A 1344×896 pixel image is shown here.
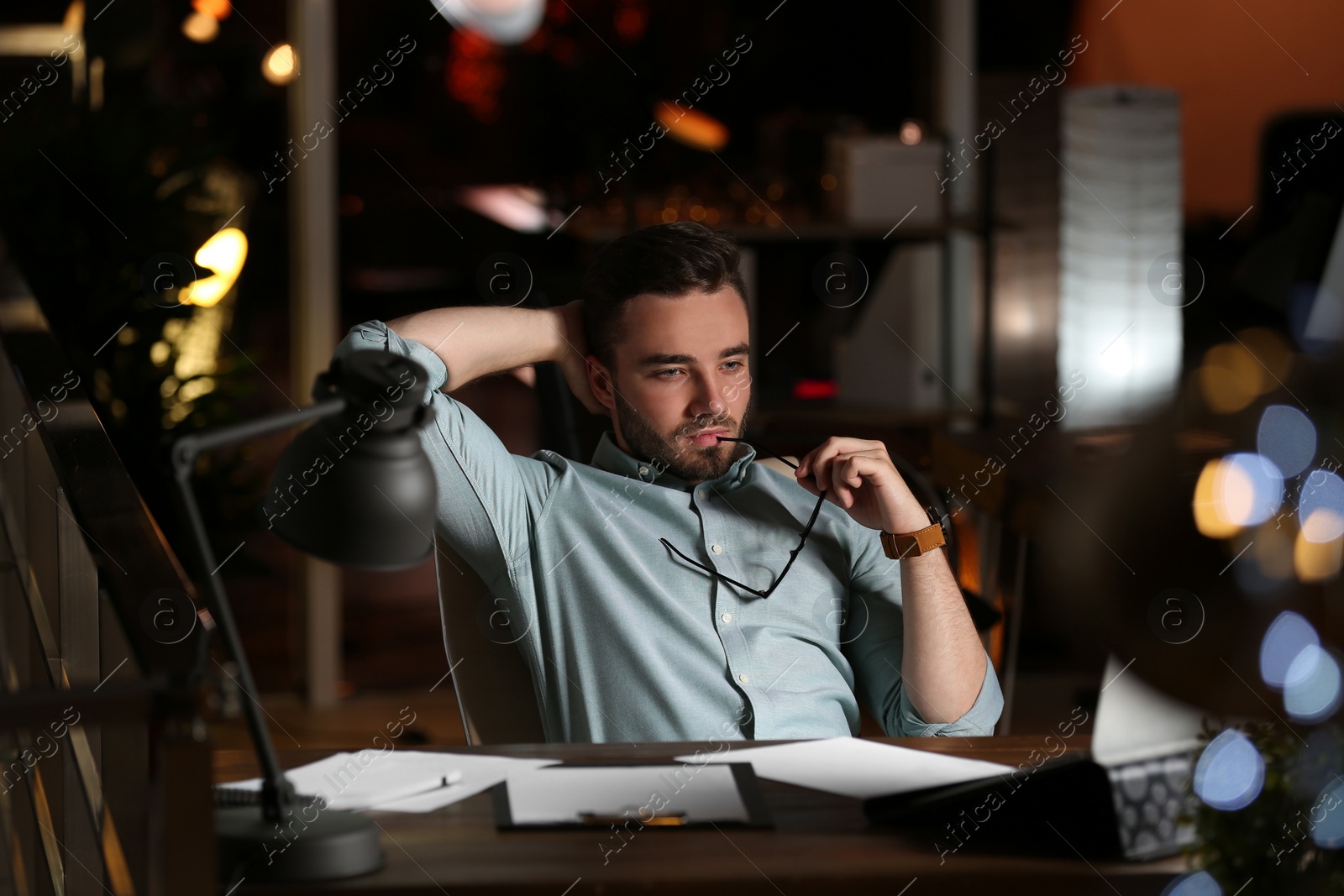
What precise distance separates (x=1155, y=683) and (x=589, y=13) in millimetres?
2975

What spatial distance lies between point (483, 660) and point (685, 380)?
0.36 m

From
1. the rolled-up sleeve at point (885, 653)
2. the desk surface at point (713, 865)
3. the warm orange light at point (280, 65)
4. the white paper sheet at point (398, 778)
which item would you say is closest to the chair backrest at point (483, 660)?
the rolled-up sleeve at point (885, 653)

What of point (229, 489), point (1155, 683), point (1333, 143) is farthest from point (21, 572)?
point (1333, 143)

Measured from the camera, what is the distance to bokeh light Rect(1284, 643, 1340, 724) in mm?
891

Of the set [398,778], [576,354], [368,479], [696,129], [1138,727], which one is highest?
[696,129]

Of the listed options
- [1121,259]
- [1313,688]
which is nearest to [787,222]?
[1121,259]

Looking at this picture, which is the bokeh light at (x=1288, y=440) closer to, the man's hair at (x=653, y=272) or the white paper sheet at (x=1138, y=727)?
the man's hair at (x=653, y=272)

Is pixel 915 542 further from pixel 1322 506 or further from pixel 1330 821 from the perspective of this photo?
pixel 1322 506

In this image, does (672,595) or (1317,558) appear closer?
(672,595)

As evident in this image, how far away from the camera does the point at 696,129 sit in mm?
3617

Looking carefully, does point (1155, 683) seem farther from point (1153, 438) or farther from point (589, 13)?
point (589, 13)

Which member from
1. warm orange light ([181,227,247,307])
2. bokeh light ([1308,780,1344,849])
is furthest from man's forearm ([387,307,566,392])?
warm orange light ([181,227,247,307])

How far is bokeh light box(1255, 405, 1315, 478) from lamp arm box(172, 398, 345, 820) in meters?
1.75

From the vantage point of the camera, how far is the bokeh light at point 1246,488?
2.13m
